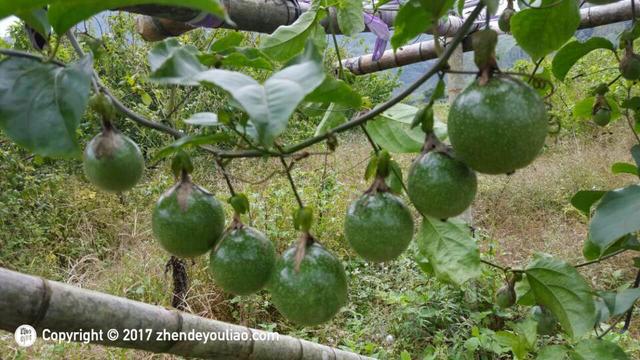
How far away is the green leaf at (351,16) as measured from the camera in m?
1.25

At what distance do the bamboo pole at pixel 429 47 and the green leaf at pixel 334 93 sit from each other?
0.95 m

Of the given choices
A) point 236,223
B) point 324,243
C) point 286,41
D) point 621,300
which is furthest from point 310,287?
point 324,243

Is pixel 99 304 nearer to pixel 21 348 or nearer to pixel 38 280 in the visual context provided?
pixel 38 280

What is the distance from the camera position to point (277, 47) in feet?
3.62

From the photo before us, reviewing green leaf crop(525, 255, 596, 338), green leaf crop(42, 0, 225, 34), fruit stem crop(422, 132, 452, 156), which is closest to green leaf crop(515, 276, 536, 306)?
green leaf crop(525, 255, 596, 338)

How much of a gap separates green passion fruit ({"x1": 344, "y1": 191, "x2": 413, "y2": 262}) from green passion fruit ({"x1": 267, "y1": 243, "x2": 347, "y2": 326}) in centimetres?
4

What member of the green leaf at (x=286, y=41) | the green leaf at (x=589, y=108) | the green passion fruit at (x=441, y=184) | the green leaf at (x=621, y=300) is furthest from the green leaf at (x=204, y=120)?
the green leaf at (x=589, y=108)

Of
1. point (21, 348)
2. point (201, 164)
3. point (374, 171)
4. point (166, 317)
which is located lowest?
point (201, 164)

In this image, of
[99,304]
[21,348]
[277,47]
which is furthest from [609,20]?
[21,348]

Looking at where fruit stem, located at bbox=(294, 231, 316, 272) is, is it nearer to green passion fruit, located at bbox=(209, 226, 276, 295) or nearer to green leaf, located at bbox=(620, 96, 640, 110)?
green passion fruit, located at bbox=(209, 226, 276, 295)

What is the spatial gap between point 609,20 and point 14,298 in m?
2.09

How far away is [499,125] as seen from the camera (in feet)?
1.85

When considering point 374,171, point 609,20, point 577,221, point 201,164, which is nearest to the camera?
point 374,171

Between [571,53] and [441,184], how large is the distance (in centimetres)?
63
